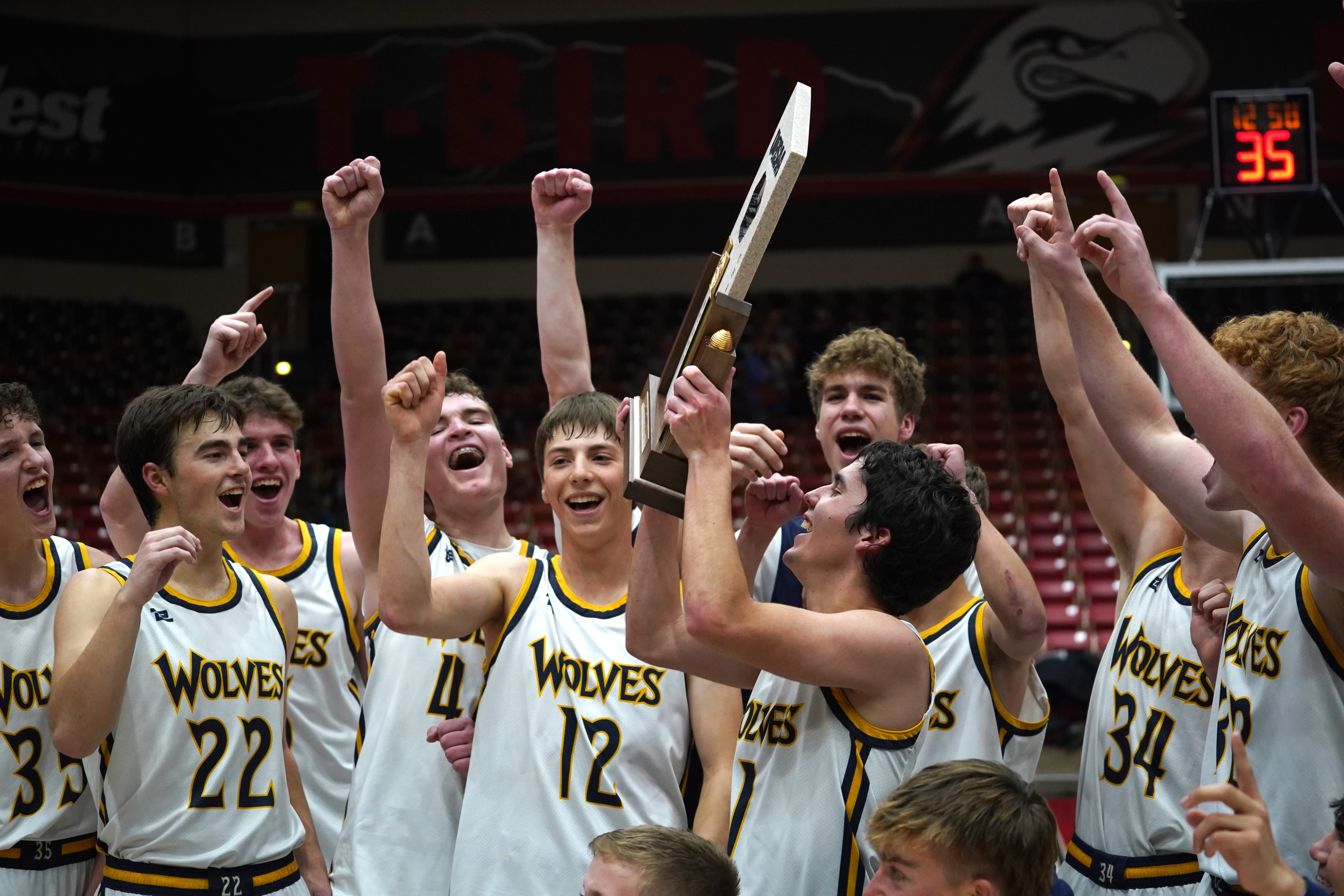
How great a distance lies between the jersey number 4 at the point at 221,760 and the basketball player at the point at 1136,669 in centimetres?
211

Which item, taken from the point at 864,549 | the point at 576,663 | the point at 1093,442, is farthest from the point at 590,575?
the point at 1093,442

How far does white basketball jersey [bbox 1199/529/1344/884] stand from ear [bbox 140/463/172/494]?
2568 millimetres

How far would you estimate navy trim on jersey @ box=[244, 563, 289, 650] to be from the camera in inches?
144

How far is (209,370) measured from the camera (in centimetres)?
396

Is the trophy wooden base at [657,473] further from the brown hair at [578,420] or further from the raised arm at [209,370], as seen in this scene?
the raised arm at [209,370]

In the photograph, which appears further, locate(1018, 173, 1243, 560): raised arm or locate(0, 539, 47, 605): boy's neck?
locate(0, 539, 47, 605): boy's neck

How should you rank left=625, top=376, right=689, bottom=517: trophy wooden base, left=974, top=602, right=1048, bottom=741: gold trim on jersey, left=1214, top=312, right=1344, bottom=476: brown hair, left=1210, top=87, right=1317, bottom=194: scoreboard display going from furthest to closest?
left=1210, top=87, right=1317, bottom=194: scoreboard display → left=974, top=602, right=1048, bottom=741: gold trim on jersey → left=625, top=376, right=689, bottom=517: trophy wooden base → left=1214, top=312, right=1344, bottom=476: brown hair

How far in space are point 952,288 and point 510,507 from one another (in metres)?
6.74

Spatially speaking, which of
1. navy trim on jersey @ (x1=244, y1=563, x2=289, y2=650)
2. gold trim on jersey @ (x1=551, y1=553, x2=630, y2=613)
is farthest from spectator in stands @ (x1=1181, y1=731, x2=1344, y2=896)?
navy trim on jersey @ (x1=244, y1=563, x2=289, y2=650)

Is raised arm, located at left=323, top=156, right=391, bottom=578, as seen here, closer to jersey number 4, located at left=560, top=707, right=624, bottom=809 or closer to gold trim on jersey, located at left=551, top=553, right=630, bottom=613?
gold trim on jersey, located at left=551, top=553, right=630, bottom=613

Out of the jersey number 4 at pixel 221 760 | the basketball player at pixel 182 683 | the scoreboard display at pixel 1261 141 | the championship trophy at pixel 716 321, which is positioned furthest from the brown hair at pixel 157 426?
the scoreboard display at pixel 1261 141

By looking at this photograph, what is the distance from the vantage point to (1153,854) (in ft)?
11.0

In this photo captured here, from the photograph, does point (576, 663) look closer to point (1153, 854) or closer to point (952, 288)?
point (1153, 854)

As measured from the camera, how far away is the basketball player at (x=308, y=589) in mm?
4105
